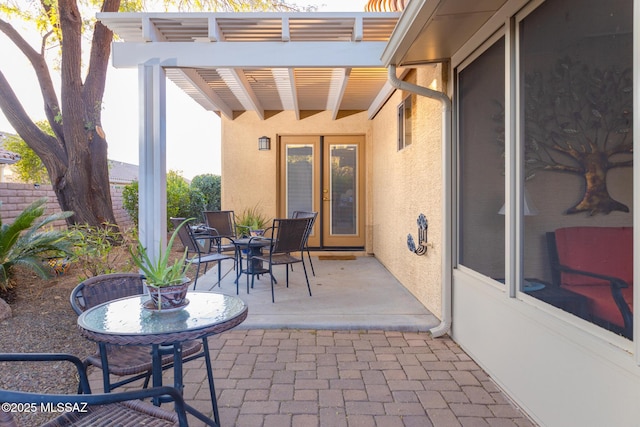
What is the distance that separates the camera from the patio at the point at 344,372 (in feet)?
6.43

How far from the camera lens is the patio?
1.96m

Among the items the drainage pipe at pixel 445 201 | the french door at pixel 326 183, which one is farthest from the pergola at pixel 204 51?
the french door at pixel 326 183

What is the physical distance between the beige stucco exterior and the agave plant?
309 centimetres

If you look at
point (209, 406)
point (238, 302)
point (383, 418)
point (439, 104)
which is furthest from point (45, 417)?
point (439, 104)

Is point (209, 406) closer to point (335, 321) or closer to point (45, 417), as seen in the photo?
point (45, 417)

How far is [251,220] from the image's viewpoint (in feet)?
21.5

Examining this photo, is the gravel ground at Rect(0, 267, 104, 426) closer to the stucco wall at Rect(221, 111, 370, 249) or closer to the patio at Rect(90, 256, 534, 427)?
the patio at Rect(90, 256, 534, 427)

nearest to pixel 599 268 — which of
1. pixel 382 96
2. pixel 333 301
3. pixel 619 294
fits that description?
pixel 619 294

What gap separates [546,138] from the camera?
6.43 ft

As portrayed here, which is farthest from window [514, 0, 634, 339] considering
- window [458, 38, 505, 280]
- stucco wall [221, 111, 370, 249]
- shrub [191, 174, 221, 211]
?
shrub [191, 174, 221, 211]

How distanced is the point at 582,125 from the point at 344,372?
73.8 inches

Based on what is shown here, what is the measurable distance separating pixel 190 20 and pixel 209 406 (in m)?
2.90

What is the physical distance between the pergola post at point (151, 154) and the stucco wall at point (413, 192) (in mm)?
2319

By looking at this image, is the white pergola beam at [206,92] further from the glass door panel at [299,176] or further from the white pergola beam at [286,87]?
the glass door panel at [299,176]
